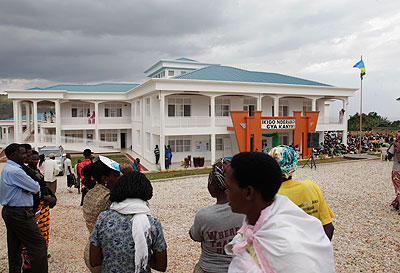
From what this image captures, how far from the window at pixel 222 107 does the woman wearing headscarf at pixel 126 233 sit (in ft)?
67.4

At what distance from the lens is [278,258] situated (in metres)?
1.25

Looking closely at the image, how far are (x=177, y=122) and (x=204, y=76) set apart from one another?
4.13m

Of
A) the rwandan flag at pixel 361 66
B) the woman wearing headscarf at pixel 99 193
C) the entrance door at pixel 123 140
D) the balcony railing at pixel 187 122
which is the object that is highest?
the rwandan flag at pixel 361 66

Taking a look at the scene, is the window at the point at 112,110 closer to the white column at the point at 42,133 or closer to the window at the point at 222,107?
the white column at the point at 42,133

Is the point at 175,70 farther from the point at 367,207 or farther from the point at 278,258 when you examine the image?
the point at 278,258

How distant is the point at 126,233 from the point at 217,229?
704 mm

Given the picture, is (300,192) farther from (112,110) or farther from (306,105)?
(112,110)

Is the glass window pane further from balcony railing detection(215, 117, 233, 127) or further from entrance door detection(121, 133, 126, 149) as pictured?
entrance door detection(121, 133, 126, 149)

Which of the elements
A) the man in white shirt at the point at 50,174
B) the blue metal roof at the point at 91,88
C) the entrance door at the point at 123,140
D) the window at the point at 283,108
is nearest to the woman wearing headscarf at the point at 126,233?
the man in white shirt at the point at 50,174

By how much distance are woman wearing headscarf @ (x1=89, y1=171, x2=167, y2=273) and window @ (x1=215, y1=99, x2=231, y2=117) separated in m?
20.5

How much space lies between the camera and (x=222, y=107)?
22875mm

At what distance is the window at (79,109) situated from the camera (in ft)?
98.8

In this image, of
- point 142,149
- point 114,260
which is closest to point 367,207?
point 114,260

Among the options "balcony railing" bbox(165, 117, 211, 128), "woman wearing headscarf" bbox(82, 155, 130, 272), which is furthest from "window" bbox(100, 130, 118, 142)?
"woman wearing headscarf" bbox(82, 155, 130, 272)
